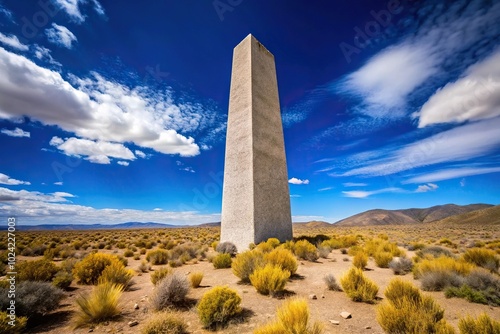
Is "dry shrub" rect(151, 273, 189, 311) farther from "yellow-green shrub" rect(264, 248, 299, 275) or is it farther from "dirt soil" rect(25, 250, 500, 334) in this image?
"yellow-green shrub" rect(264, 248, 299, 275)

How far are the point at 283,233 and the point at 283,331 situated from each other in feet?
35.2

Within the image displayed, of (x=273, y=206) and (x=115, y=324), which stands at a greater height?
(x=273, y=206)

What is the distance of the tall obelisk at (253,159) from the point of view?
11750mm

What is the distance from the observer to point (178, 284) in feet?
15.6

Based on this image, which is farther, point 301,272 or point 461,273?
point 301,272

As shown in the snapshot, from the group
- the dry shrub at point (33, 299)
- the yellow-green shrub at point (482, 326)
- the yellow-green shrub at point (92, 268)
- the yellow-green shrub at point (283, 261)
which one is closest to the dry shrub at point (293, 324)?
the yellow-green shrub at point (482, 326)

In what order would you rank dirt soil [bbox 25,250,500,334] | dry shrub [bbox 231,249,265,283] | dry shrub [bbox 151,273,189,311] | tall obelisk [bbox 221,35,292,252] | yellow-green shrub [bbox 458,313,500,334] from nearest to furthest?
yellow-green shrub [bbox 458,313,500,334] < dirt soil [bbox 25,250,500,334] < dry shrub [bbox 151,273,189,311] < dry shrub [bbox 231,249,265,283] < tall obelisk [bbox 221,35,292,252]

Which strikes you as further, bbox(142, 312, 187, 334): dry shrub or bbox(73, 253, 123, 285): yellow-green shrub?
bbox(73, 253, 123, 285): yellow-green shrub

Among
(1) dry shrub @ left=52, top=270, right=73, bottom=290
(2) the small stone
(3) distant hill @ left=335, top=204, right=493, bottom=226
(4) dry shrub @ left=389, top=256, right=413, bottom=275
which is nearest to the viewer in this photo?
(2) the small stone

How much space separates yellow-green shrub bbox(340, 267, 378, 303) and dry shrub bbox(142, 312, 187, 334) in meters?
3.63

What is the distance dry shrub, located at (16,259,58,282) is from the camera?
5688 mm

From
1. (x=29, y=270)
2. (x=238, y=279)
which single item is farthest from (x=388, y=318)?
(x=29, y=270)

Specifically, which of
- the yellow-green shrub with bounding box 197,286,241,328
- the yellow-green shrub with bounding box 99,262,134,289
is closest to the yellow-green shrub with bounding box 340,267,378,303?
the yellow-green shrub with bounding box 197,286,241,328

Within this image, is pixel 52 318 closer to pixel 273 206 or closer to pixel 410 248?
pixel 273 206
